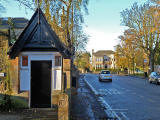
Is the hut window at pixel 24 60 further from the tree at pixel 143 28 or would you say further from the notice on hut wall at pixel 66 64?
the tree at pixel 143 28

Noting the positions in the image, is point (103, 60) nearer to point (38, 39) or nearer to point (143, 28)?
point (143, 28)

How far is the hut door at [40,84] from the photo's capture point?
9.54 metres

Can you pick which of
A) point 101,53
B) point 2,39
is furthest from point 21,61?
point 101,53

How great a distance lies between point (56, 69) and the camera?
969cm

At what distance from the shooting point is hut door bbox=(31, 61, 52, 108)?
9.54 meters

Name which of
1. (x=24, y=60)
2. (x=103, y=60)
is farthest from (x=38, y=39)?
(x=103, y=60)

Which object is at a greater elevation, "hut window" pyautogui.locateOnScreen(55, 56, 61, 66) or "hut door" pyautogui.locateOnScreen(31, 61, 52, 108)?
"hut window" pyautogui.locateOnScreen(55, 56, 61, 66)

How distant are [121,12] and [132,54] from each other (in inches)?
721

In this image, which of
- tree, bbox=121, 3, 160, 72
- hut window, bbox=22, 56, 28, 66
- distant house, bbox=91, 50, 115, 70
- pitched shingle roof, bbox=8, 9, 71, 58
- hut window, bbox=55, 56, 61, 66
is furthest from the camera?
distant house, bbox=91, 50, 115, 70

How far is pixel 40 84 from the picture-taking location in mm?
9578

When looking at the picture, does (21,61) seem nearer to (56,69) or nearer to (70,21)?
(56,69)

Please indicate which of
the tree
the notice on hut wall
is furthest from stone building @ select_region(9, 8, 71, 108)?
the tree

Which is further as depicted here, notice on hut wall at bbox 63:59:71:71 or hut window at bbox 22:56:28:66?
notice on hut wall at bbox 63:59:71:71

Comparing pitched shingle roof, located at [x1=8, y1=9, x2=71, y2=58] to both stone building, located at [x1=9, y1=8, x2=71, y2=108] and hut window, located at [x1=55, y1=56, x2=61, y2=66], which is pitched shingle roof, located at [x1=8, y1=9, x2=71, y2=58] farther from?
hut window, located at [x1=55, y1=56, x2=61, y2=66]
